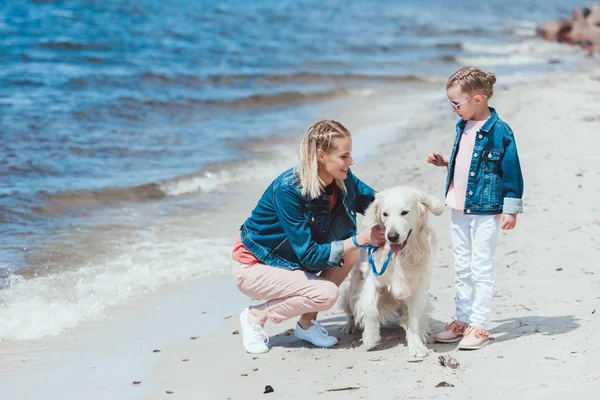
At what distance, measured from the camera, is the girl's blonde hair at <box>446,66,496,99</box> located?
Answer: 4531mm

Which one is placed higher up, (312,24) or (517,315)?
(312,24)

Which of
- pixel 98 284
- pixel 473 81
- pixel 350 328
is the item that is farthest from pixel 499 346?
pixel 98 284

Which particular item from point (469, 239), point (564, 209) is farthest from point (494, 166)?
point (564, 209)

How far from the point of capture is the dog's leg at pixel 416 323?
4613 mm

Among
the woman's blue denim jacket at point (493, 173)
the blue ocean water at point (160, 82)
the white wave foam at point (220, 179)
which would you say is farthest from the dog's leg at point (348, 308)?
the white wave foam at point (220, 179)

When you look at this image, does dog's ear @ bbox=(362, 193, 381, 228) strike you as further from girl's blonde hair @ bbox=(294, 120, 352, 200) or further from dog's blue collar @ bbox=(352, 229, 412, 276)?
girl's blonde hair @ bbox=(294, 120, 352, 200)

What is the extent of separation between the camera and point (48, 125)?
12.9 m

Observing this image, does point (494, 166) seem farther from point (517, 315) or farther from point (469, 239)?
point (517, 315)

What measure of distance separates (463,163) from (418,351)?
3.91 feet

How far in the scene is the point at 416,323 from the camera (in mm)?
4691

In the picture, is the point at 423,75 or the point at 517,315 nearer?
the point at 517,315

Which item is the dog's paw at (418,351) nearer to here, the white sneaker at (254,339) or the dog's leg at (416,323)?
the dog's leg at (416,323)

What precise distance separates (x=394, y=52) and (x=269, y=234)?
21838 millimetres

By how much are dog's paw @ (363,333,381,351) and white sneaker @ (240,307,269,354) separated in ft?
2.16
